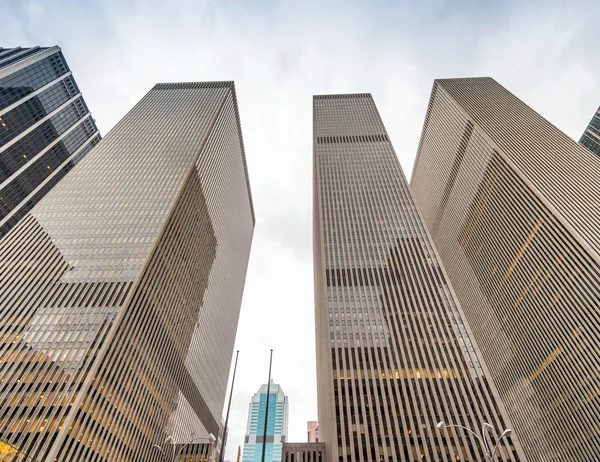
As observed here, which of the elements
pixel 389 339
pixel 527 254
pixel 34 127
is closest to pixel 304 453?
pixel 389 339

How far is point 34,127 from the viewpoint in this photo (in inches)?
5246

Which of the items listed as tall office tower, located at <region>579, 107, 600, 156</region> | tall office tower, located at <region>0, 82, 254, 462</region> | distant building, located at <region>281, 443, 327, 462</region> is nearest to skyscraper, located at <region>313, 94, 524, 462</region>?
distant building, located at <region>281, 443, 327, 462</region>

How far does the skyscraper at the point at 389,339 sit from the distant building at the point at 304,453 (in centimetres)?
402

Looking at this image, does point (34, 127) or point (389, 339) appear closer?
point (389, 339)

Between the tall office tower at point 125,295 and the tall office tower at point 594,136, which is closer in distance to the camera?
the tall office tower at point 125,295

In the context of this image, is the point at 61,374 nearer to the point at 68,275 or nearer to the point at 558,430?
the point at 68,275

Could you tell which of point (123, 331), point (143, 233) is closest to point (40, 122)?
point (143, 233)

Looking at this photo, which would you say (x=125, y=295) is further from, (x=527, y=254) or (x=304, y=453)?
(x=527, y=254)

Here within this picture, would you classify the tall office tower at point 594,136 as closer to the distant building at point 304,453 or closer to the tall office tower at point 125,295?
the distant building at point 304,453

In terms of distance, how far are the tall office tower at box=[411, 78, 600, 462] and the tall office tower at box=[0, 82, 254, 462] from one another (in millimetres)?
88297

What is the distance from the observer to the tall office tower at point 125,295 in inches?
2325

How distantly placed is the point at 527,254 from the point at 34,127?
16487 cm

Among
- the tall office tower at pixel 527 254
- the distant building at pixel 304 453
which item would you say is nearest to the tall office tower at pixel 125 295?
the distant building at pixel 304 453

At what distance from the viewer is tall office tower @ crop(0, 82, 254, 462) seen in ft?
194
